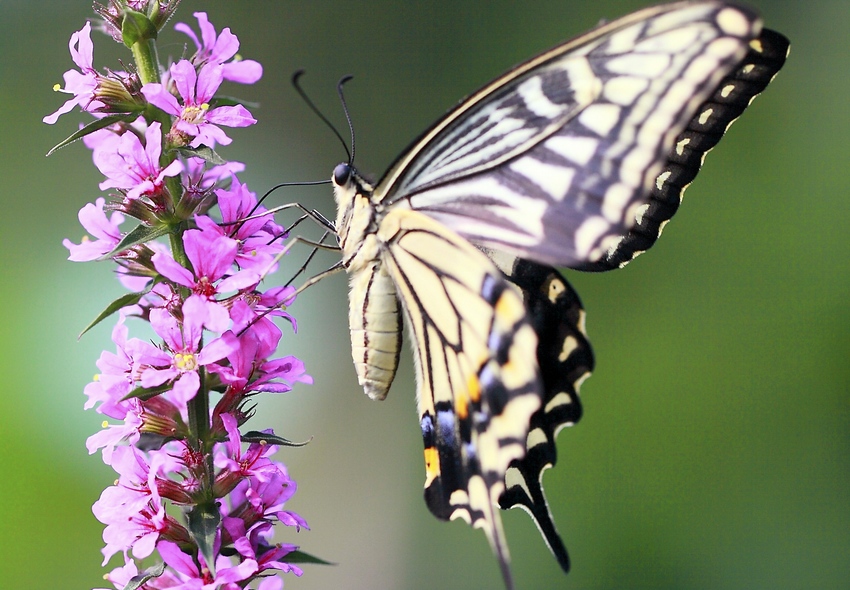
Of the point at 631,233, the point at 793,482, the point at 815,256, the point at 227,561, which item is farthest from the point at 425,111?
the point at 227,561

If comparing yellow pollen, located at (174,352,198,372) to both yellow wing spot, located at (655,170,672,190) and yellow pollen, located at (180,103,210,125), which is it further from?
yellow wing spot, located at (655,170,672,190)

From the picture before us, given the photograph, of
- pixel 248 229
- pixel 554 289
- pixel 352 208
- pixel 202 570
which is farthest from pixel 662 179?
pixel 202 570

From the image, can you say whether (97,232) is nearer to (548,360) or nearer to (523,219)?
(523,219)

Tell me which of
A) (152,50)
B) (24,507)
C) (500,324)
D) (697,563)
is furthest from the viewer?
(697,563)

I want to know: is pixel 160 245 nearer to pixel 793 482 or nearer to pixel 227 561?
pixel 227 561

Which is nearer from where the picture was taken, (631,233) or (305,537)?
(631,233)
